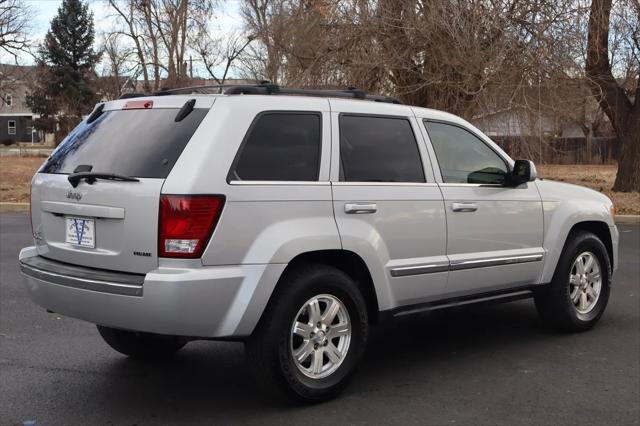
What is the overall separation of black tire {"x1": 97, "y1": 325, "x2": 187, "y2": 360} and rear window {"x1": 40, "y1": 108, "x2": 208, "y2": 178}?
1270 mm

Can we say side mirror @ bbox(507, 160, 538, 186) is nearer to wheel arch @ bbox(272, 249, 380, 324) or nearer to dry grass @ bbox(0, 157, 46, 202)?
wheel arch @ bbox(272, 249, 380, 324)

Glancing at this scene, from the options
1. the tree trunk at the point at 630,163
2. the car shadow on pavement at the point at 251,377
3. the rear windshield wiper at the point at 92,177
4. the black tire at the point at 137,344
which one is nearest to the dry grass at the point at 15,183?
the black tire at the point at 137,344

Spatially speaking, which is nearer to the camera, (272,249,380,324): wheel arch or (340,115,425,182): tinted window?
(272,249,380,324): wheel arch

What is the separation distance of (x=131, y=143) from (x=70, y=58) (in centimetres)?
5699

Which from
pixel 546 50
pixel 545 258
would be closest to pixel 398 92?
pixel 546 50

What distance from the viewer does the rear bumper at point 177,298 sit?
3959 mm

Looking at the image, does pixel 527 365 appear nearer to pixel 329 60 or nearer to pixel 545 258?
pixel 545 258

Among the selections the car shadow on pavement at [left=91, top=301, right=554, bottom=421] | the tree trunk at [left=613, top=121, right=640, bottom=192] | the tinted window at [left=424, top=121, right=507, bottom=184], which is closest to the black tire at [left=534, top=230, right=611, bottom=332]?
the car shadow on pavement at [left=91, top=301, right=554, bottom=421]

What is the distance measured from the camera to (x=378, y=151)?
502cm

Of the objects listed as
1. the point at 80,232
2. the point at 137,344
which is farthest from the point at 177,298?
the point at 137,344

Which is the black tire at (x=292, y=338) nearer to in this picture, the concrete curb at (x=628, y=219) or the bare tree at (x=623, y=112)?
the concrete curb at (x=628, y=219)

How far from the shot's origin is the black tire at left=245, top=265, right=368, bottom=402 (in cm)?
425

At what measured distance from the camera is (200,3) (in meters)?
39.7

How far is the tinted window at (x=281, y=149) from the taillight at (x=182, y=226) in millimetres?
303
